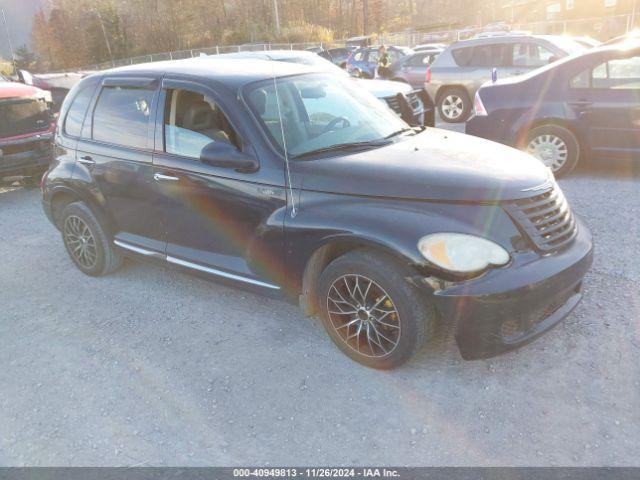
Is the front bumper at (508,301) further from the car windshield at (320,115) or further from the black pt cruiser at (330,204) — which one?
the car windshield at (320,115)

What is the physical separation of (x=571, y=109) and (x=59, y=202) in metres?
5.79

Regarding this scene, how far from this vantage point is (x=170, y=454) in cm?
270

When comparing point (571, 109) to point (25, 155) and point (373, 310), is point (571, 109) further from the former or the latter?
point (25, 155)

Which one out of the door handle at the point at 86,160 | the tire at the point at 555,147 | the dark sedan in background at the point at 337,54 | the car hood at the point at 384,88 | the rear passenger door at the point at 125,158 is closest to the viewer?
the rear passenger door at the point at 125,158

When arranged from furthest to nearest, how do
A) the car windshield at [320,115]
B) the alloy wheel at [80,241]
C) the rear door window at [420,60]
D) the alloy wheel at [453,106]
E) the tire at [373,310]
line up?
the rear door window at [420,60] → the alloy wheel at [453,106] → the alloy wheel at [80,241] → the car windshield at [320,115] → the tire at [373,310]

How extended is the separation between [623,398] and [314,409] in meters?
1.66

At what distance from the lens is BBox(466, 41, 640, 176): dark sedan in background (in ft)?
20.0

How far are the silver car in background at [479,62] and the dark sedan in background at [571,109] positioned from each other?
153 inches

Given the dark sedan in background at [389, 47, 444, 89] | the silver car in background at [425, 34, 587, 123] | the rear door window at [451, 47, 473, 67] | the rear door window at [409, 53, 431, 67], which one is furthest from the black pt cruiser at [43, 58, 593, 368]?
the rear door window at [409, 53, 431, 67]

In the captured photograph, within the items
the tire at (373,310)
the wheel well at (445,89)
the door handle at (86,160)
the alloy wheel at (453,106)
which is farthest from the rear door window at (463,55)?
the tire at (373,310)

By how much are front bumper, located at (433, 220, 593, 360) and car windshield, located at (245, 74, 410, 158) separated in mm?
1302

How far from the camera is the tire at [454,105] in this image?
11047 millimetres

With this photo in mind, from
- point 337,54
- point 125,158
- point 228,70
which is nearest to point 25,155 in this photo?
point 125,158

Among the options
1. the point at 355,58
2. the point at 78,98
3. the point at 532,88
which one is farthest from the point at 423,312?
the point at 355,58
